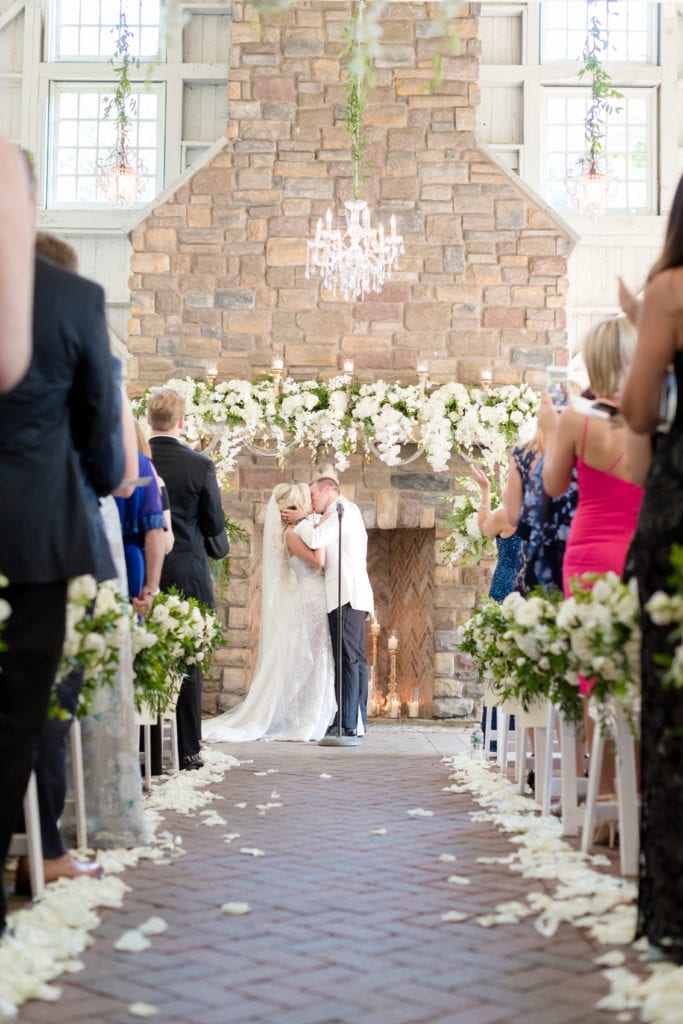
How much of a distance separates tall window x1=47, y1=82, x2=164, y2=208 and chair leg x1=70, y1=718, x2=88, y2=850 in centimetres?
1028

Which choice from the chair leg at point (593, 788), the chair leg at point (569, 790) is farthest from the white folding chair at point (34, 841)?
the chair leg at point (569, 790)

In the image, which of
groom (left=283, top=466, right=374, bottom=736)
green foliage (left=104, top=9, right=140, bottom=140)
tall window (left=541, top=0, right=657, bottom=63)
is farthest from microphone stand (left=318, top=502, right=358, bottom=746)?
tall window (left=541, top=0, right=657, bottom=63)

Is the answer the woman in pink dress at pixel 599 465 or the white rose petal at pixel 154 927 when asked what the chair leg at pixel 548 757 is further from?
the white rose petal at pixel 154 927

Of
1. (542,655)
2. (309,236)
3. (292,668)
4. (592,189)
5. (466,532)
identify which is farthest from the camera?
(592,189)

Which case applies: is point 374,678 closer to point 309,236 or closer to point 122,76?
point 309,236

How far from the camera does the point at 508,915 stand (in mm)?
3008

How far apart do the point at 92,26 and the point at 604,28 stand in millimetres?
5171

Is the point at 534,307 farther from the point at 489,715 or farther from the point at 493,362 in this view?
the point at 489,715

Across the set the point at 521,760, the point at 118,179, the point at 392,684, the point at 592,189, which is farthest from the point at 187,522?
the point at 592,189

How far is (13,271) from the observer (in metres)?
2.17

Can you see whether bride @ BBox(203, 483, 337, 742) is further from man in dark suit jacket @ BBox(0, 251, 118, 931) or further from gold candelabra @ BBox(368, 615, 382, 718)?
man in dark suit jacket @ BBox(0, 251, 118, 931)

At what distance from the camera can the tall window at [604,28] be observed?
1312 centimetres

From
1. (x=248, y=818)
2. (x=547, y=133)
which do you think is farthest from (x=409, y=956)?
(x=547, y=133)

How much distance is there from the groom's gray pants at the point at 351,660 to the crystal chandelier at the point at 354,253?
8.24 feet
